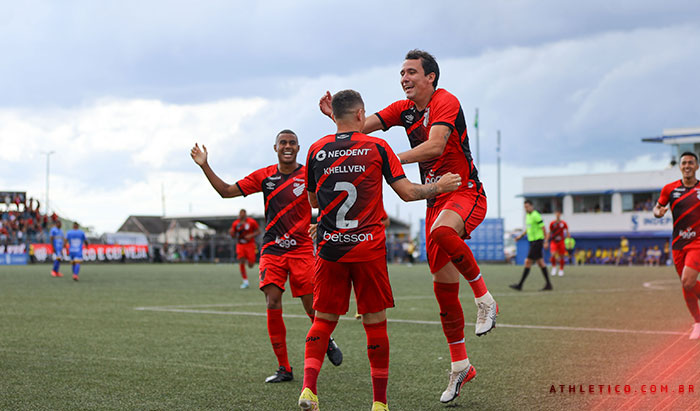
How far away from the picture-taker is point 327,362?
8055 millimetres

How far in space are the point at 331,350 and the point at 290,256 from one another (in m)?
1.03

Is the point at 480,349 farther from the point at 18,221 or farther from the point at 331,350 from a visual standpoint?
the point at 18,221

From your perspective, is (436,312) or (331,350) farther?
(436,312)

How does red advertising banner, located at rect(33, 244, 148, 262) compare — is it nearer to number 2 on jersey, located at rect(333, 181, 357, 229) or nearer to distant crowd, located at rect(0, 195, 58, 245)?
distant crowd, located at rect(0, 195, 58, 245)

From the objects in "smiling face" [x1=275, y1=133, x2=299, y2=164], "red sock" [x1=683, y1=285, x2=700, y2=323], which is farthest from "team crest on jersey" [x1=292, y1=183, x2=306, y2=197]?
"red sock" [x1=683, y1=285, x2=700, y2=323]

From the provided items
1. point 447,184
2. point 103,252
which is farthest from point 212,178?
point 103,252

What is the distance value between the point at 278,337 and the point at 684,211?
5781 mm

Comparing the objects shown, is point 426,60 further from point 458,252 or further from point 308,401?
point 308,401

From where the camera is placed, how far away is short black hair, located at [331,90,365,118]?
16.8 ft

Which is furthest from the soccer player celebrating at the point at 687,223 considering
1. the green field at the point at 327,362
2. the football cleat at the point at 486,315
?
the football cleat at the point at 486,315

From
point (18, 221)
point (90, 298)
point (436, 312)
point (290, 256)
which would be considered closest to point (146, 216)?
point (18, 221)

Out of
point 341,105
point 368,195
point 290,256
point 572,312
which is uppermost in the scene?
point 341,105

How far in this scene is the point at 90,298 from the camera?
16.9 meters

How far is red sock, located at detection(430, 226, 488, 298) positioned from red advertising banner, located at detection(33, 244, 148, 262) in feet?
143
